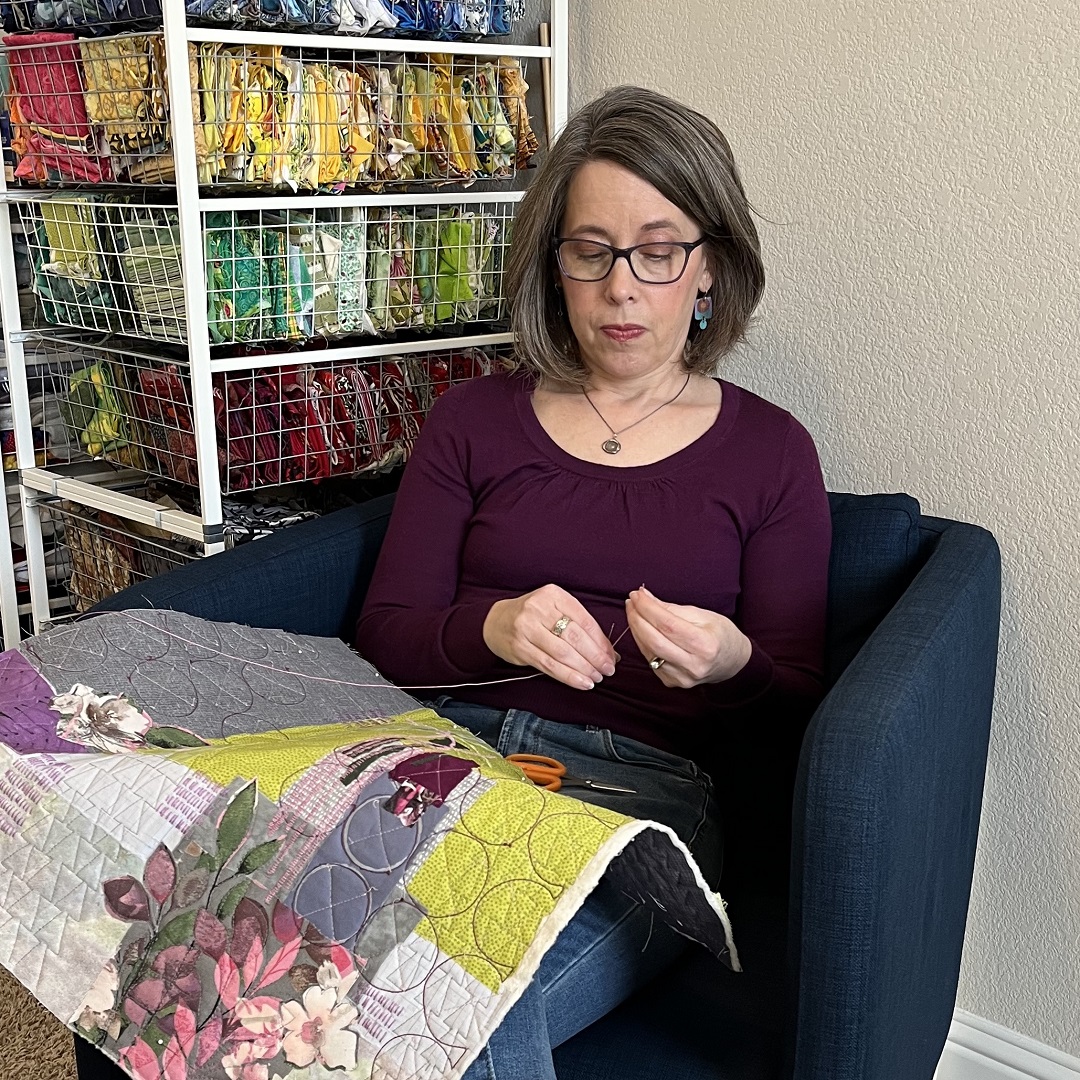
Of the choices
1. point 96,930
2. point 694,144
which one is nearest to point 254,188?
point 694,144

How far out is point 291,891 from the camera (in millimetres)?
942

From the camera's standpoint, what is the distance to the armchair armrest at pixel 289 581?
141cm

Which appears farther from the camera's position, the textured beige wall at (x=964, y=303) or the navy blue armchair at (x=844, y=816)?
the textured beige wall at (x=964, y=303)

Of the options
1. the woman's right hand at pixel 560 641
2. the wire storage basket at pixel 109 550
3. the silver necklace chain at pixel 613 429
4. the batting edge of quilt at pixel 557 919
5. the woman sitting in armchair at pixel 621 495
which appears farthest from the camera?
the wire storage basket at pixel 109 550

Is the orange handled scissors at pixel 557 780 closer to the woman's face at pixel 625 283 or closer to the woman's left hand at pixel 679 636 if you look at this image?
the woman's left hand at pixel 679 636

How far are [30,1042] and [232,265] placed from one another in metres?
1.10

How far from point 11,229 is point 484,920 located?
5.33ft

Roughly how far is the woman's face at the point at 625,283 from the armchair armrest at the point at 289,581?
388 millimetres

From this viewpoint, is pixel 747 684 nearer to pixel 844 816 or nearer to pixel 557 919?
pixel 844 816

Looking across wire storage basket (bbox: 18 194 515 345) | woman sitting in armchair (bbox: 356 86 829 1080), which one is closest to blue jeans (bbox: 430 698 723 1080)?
woman sitting in armchair (bbox: 356 86 829 1080)

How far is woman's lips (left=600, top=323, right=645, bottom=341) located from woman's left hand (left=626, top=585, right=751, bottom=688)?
37cm

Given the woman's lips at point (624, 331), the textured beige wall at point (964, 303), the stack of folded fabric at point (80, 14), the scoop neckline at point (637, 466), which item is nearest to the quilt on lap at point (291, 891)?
the scoop neckline at point (637, 466)

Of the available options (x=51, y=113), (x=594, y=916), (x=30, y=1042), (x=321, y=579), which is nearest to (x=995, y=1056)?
(x=594, y=916)

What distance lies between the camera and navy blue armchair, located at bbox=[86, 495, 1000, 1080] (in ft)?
3.18
